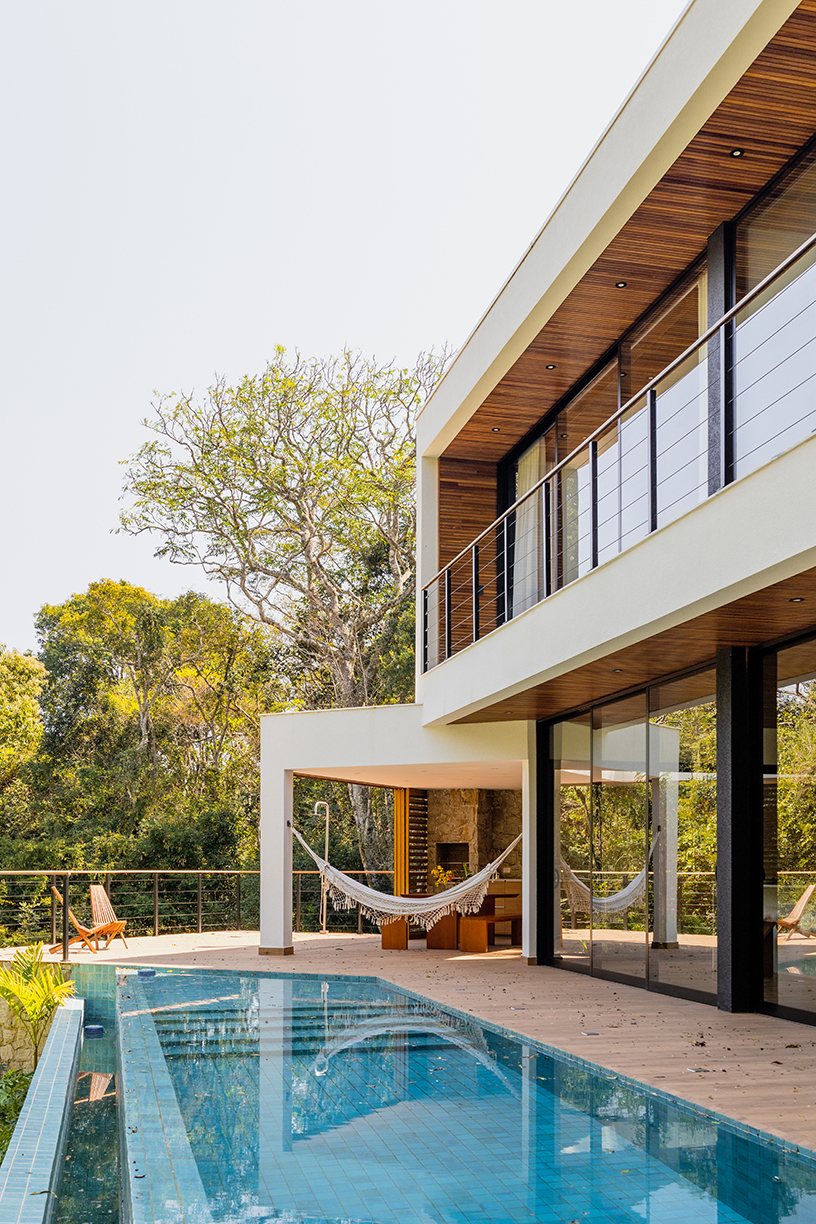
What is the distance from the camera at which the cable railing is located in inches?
253

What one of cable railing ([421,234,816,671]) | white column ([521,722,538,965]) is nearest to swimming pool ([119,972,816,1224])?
cable railing ([421,234,816,671])

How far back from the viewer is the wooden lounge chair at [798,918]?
7.17 metres

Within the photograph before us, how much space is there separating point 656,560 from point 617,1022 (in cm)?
320

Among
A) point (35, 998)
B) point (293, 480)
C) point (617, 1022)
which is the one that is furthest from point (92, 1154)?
point (293, 480)

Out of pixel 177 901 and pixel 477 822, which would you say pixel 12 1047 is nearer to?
pixel 477 822

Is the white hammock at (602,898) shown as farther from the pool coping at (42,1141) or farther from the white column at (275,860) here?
the pool coping at (42,1141)

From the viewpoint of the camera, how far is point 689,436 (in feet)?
25.6

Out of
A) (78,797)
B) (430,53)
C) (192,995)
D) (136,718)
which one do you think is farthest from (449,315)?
(192,995)

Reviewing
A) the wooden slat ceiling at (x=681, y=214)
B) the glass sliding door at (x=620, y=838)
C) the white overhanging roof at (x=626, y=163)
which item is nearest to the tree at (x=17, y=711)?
the wooden slat ceiling at (x=681, y=214)

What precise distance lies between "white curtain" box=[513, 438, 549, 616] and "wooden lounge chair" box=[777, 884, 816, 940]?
4349 millimetres

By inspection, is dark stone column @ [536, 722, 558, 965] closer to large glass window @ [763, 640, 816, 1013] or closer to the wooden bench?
the wooden bench

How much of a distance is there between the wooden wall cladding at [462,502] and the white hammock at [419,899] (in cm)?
365

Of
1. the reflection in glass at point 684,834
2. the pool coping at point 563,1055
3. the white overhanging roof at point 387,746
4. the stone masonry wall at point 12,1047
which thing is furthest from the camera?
the white overhanging roof at point 387,746

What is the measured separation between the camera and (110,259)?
2939 centimetres
